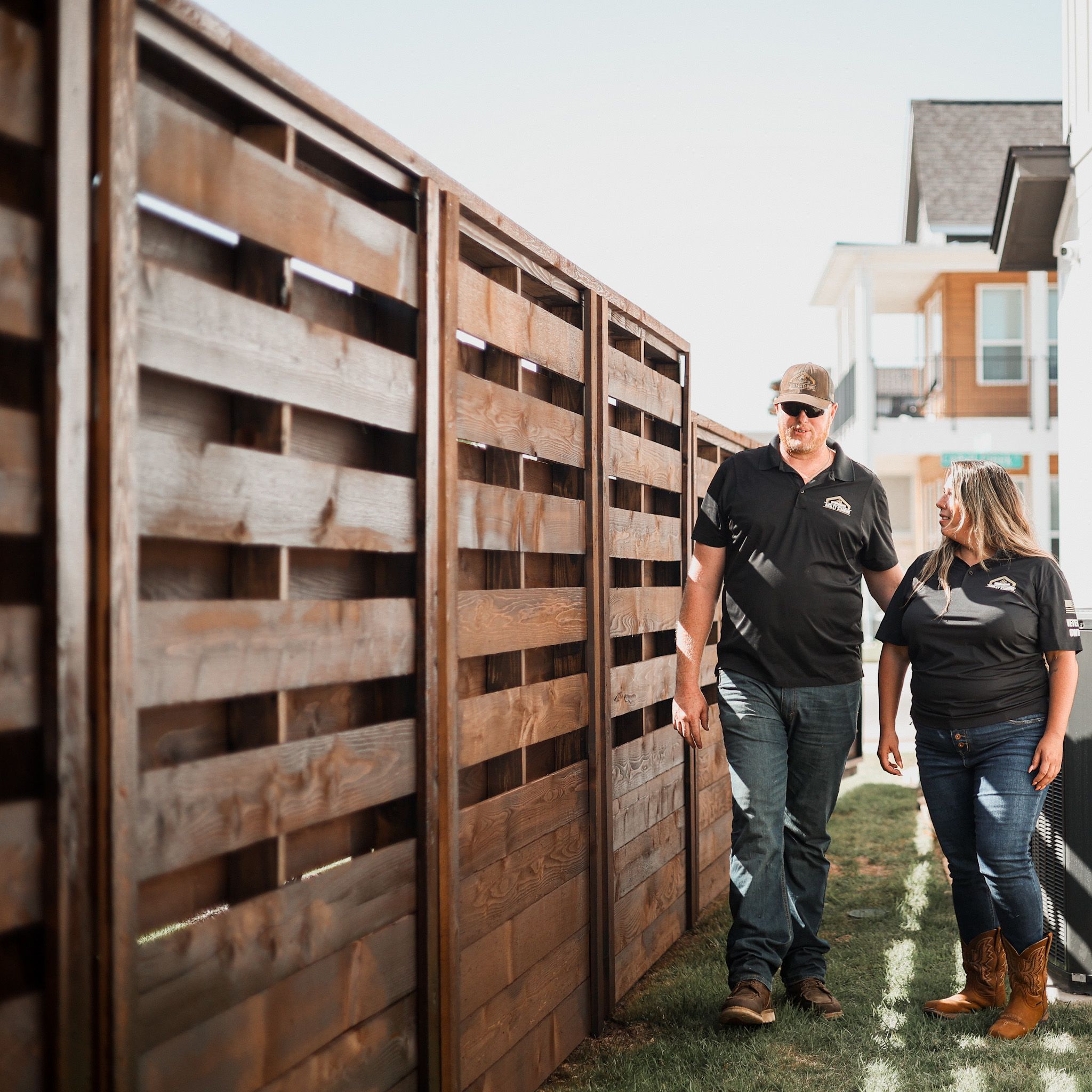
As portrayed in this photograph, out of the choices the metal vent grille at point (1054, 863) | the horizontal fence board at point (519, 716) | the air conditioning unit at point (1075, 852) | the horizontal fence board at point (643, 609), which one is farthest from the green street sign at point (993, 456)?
the horizontal fence board at point (519, 716)

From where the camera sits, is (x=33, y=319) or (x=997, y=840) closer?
(x=33, y=319)

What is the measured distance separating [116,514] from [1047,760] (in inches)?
119

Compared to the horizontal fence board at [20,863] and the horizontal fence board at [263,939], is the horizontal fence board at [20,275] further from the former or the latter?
the horizontal fence board at [263,939]

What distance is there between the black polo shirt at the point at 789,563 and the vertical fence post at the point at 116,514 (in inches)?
99.1

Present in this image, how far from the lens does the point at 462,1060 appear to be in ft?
9.11

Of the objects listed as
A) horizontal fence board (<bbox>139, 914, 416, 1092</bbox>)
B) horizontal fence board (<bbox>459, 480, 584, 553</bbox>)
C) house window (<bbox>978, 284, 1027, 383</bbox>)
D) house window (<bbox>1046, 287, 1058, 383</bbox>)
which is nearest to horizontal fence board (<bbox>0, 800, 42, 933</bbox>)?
horizontal fence board (<bbox>139, 914, 416, 1092</bbox>)

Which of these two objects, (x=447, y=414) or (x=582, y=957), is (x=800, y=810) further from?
(x=447, y=414)

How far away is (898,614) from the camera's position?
3934 millimetres

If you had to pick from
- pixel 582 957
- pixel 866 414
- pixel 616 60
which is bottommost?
pixel 582 957

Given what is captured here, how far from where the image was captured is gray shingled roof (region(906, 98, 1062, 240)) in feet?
70.3

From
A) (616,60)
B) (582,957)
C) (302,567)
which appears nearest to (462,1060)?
(582,957)

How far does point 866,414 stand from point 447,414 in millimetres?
16849

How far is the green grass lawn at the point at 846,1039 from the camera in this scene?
3.24 metres

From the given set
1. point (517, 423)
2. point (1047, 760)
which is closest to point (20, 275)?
point (517, 423)
